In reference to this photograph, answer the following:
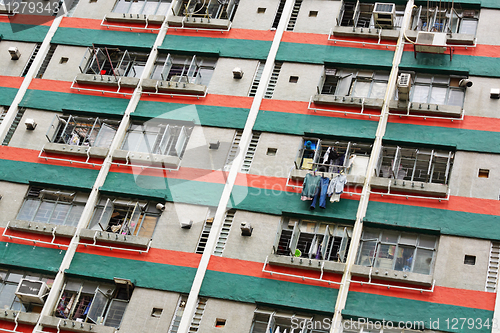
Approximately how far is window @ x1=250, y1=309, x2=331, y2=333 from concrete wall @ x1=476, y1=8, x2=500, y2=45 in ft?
56.3

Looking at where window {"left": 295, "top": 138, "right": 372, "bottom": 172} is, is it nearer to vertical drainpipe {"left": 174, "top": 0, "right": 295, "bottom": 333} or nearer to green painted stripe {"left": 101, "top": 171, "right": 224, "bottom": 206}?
vertical drainpipe {"left": 174, "top": 0, "right": 295, "bottom": 333}

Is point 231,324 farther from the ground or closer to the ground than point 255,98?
closer to the ground

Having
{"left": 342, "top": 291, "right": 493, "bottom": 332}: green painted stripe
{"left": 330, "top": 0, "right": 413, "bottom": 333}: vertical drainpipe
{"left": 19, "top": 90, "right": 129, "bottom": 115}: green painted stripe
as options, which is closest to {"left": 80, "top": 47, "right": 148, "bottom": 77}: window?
{"left": 19, "top": 90, "right": 129, "bottom": 115}: green painted stripe

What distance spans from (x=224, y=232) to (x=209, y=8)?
48.3ft

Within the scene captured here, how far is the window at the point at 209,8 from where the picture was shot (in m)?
42.6

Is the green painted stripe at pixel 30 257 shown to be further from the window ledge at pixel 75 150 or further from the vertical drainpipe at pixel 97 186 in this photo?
the window ledge at pixel 75 150

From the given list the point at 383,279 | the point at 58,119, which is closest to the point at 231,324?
the point at 383,279

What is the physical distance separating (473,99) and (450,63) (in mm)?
2467

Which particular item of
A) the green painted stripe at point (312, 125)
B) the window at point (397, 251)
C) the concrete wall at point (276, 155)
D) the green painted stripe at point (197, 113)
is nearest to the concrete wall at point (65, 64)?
the green painted stripe at point (197, 113)

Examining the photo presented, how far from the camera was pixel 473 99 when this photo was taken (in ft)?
121

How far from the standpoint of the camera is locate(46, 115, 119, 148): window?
129 feet

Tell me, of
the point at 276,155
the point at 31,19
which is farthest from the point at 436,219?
the point at 31,19

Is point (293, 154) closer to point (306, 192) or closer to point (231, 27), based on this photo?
point (306, 192)

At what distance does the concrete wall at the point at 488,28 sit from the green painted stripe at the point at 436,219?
1027cm
